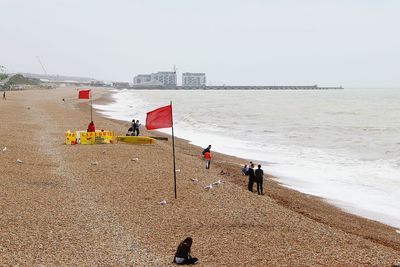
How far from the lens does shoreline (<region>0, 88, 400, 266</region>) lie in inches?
416

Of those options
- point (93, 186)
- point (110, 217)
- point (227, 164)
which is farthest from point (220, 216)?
point (227, 164)

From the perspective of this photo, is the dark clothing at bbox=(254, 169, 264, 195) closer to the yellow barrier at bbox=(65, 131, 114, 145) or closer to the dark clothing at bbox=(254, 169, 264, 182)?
the dark clothing at bbox=(254, 169, 264, 182)

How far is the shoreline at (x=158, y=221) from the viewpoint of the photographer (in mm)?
10570

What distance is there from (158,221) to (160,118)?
369cm

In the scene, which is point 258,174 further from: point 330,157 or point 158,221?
point 330,157

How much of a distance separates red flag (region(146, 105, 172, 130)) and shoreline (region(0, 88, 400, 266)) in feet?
8.19

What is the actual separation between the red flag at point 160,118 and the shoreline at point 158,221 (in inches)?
98.3

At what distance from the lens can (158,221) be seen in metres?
13.0

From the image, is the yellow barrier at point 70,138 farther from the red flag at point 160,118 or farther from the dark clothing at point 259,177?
the dark clothing at point 259,177

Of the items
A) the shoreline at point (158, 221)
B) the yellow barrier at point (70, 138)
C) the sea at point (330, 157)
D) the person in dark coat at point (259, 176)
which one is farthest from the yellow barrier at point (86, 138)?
the person in dark coat at point (259, 176)

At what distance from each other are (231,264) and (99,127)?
28.0 meters

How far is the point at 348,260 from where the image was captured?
419 inches

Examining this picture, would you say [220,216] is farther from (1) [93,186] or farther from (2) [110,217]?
(1) [93,186]

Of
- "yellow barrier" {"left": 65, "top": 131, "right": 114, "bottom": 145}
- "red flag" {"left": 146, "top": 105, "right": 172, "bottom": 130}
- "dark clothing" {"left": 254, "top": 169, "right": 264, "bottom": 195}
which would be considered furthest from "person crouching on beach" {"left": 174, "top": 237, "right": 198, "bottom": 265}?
"yellow barrier" {"left": 65, "top": 131, "right": 114, "bottom": 145}
